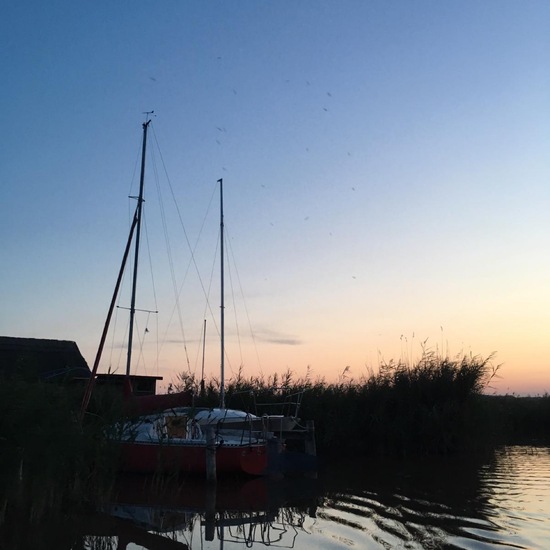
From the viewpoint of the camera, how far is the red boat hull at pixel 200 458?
19.1 meters

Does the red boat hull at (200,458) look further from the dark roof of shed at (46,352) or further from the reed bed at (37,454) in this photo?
the dark roof of shed at (46,352)

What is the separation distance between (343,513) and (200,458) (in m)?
6.26

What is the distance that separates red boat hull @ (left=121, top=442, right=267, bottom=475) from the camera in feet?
62.7

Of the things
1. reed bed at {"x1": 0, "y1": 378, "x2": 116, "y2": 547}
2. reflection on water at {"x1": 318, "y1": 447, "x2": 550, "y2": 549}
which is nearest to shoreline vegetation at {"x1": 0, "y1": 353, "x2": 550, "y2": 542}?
reed bed at {"x1": 0, "y1": 378, "x2": 116, "y2": 547}

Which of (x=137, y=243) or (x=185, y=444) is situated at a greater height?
(x=137, y=243)

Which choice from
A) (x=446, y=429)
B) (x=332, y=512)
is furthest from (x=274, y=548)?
(x=446, y=429)

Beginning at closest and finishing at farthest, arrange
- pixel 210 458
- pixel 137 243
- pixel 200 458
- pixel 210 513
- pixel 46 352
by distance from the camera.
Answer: pixel 210 513
pixel 210 458
pixel 200 458
pixel 137 243
pixel 46 352

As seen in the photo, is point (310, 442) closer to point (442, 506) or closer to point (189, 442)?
point (189, 442)

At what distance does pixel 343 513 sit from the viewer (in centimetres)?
1394

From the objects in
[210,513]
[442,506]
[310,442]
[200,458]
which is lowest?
[210,513]

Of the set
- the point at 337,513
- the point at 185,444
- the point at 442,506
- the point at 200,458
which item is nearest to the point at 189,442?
the point at 185,444

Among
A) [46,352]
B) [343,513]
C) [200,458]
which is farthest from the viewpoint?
[46,352]

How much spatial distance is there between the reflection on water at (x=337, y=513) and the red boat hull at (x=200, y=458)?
0.42 m

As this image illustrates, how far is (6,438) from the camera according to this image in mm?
11047
